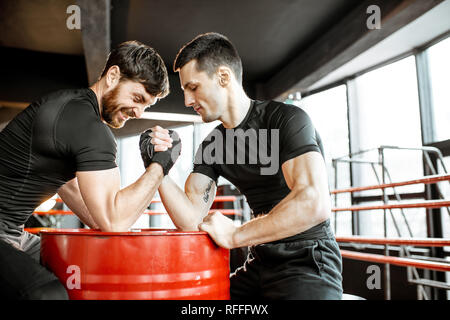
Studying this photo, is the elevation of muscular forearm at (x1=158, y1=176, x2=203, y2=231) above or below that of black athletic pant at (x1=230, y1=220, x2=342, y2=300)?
above

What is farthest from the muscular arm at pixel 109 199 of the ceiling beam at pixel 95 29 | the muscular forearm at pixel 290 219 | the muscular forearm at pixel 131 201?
the ceiling beam at pixel 95 29

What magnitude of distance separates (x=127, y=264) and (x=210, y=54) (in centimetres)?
117

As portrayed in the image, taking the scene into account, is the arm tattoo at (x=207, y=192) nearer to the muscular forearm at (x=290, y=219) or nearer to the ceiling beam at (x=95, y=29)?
the muscular forearm at (x=290, y=219)

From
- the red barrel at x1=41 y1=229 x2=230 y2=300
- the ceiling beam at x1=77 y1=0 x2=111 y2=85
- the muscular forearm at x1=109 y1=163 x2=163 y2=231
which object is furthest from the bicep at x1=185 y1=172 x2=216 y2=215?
the ceiling beam at x1=77 y1=0 x2=111 y2=85

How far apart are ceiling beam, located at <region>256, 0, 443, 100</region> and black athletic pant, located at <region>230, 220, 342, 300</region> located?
261 centimetres

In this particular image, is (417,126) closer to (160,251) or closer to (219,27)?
(219,27)

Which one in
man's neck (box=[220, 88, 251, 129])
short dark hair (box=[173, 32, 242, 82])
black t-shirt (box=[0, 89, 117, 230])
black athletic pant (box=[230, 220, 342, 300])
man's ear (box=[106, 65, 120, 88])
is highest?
short dark hair (box=[173, 32, 242, 82])

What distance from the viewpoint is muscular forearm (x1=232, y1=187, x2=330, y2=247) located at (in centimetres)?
134

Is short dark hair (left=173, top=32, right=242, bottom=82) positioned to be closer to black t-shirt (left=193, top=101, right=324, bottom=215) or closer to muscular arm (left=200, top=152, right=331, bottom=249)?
black t-shirt (left=193, top=101, right=324, bottom=215)

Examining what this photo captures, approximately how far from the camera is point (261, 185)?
175cm

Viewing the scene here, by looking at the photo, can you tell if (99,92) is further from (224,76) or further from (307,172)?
A: (307,172)

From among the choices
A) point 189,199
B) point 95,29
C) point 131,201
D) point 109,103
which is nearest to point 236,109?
point 189,199

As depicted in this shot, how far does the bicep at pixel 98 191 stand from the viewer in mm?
1410

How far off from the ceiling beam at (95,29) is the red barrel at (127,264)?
2.97 meters
